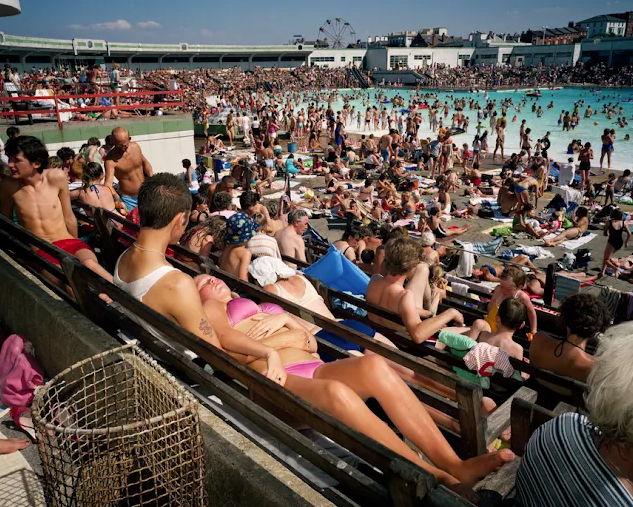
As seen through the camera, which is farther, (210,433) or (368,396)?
(368,396)

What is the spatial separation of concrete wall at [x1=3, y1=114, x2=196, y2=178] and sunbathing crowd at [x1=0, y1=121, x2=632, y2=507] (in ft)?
14.2

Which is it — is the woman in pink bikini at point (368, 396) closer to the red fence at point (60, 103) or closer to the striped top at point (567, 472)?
the striped top at point (567, 472)

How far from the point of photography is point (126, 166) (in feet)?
22.8

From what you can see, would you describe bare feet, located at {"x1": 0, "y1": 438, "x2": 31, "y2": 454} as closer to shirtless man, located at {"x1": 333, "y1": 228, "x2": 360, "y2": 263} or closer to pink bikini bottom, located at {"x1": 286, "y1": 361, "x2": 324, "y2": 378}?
pink bikini bottom, located at {"x1": 286, "y1": 361, "x2": 324, "y2": 378}

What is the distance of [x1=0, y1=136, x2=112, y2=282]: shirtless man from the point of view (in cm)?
404

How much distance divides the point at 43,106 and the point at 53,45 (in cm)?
4608

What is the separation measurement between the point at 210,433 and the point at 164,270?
0.86 m

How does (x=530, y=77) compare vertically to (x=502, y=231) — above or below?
above

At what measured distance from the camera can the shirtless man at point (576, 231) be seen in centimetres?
1066

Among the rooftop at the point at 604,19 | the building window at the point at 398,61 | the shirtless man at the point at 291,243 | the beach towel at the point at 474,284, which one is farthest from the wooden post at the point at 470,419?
the rooftop at the point at 604,19

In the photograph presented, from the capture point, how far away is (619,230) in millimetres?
8906

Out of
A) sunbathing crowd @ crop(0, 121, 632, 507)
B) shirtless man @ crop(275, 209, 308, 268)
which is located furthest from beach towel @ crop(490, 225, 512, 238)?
shirtless man @ crop(275, 209, 308, 268)

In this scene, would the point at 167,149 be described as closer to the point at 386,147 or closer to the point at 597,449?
the point at 386,147

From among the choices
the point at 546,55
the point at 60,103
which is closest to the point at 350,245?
the point at 60,103
